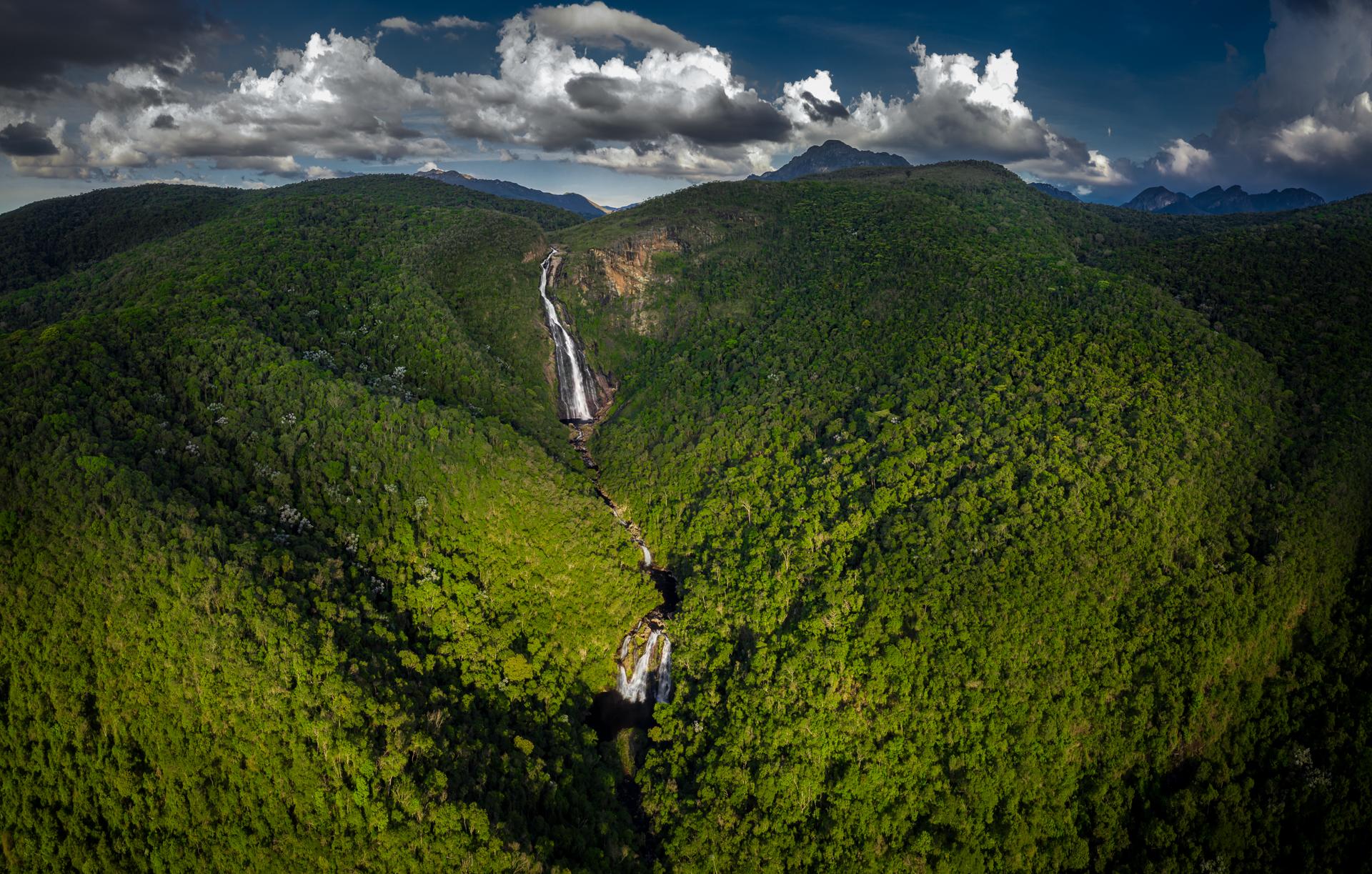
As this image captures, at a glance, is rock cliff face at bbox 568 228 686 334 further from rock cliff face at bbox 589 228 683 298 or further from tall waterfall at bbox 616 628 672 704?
tall waterfall at bbox 616 628 672 704

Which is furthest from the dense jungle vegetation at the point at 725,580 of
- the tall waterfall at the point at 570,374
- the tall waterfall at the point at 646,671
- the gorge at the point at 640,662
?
the tall waterfall at the point at 570,374

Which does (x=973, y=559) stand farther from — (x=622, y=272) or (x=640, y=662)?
(x=622, y=272)

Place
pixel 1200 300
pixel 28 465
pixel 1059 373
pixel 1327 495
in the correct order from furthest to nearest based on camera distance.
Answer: pixel 1200 300, pixel 1059 373, pixel 1327 495, pixel 28 465

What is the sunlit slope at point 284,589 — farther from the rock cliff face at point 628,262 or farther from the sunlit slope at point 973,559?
the rock cliff face at point 628,262

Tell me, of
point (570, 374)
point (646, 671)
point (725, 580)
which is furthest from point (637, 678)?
point (570, 374)

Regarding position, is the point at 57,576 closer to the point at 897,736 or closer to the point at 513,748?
the point at 513,748

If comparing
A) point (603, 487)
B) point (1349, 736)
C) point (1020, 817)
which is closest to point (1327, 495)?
point (1349, 736)
